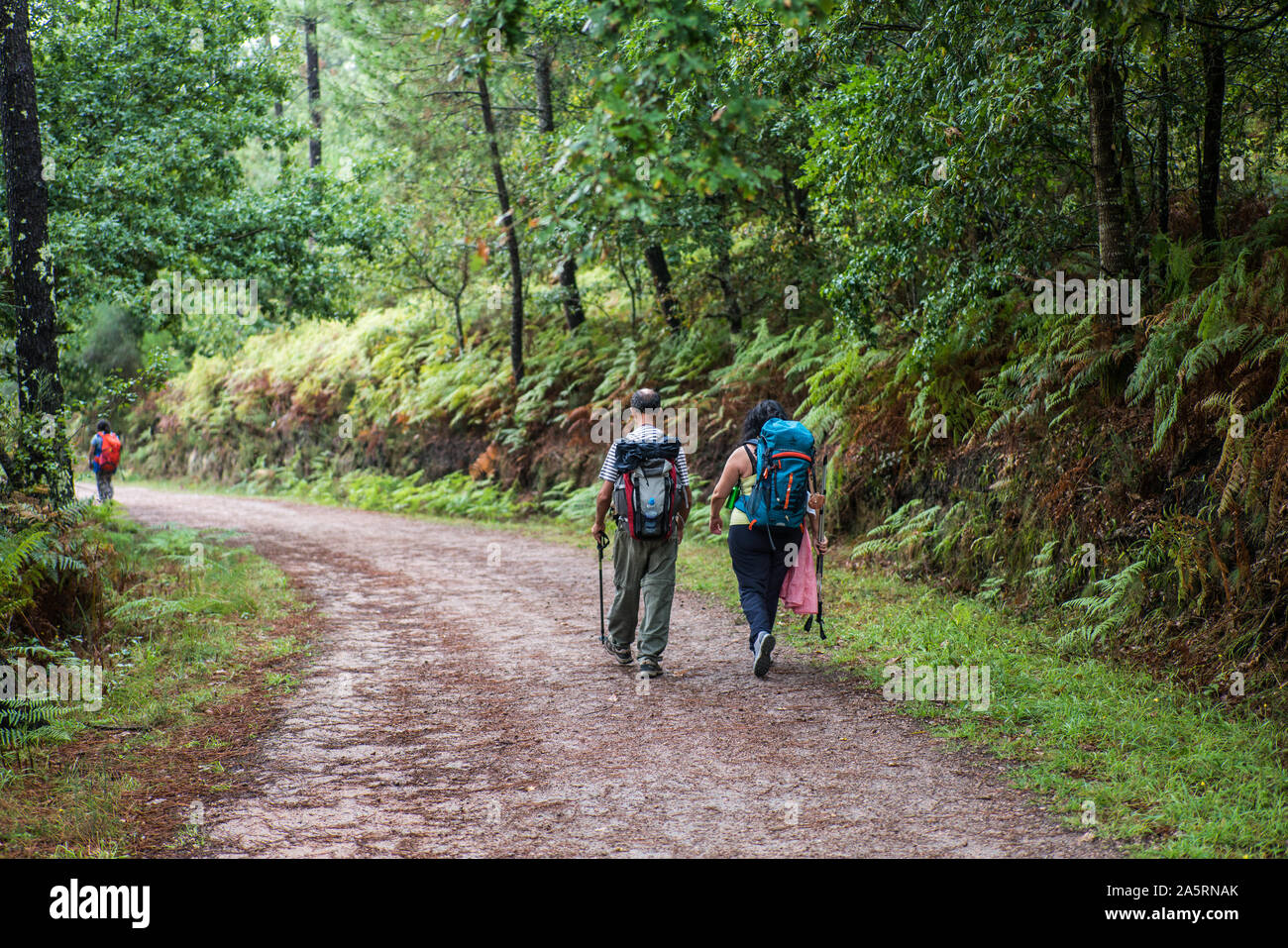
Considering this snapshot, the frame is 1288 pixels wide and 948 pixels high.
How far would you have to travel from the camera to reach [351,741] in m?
5.87

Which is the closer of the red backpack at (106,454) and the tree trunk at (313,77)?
the red backpack at (106,454)

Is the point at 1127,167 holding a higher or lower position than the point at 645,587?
higher

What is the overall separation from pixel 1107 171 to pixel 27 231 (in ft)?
34.7

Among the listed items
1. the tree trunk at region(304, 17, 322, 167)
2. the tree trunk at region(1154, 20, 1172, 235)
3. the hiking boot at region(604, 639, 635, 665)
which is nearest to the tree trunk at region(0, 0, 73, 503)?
the hiking boot at region(604, 639, 635, 665)

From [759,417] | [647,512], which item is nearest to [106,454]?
[647,512]

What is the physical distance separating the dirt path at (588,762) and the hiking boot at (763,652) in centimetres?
9

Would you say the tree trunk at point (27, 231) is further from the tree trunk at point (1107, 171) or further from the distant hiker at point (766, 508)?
the tree trunk at point (1107, 171)

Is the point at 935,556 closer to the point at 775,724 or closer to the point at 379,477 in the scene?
the point at 775,724

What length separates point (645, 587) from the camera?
7.34 m

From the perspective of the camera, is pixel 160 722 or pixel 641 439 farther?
pixel 641 439

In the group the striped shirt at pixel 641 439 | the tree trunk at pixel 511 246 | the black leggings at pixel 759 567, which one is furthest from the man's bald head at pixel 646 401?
the tree trunk at pixel 511 246

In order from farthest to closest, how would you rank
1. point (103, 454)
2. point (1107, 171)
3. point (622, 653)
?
point (103, 454), point (1107, 171), point (622, 653)

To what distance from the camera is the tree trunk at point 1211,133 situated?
788 centimetres

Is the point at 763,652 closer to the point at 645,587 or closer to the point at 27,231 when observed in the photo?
the point at 645,587
